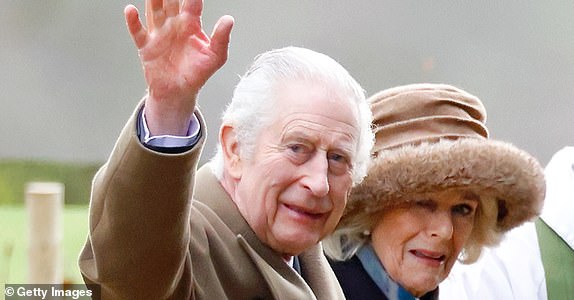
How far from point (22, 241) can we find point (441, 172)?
2.61 meters

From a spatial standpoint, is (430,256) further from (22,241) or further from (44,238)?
(22,241)

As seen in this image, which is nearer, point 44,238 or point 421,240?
point 421,240

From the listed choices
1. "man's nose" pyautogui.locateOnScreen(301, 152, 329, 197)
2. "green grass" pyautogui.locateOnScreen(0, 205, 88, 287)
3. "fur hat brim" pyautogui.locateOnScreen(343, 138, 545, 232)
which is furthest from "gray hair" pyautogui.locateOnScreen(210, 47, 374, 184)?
"green grass" pyautogui.locateOnScreen(0, 205, 88, 287)

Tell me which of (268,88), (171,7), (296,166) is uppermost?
(171,7)

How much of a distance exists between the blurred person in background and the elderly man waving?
0.47 meters

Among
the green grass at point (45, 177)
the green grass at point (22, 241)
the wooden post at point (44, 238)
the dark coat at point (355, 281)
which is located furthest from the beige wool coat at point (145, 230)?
the green grass at point (45, 177)

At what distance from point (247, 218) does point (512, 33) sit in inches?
261

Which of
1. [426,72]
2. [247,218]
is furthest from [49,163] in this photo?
[247,218]

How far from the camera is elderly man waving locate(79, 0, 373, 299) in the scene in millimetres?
1954

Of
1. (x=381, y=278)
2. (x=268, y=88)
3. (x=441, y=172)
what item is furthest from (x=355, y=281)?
(x=268, y=88)

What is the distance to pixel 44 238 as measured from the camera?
12.8 ft

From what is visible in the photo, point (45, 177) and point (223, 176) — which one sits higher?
point (223, 176)

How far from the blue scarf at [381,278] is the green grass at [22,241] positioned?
48.9 inches

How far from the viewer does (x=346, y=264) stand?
3133 millimetres
